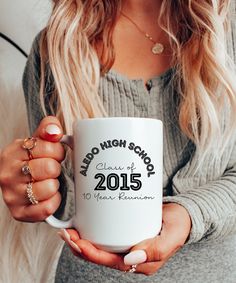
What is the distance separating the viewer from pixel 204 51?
67 cm

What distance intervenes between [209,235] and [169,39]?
0.31 metres

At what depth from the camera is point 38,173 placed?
49 cm

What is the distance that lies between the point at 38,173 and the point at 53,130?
5cm

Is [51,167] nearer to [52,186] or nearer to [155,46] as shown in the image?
[52,186]

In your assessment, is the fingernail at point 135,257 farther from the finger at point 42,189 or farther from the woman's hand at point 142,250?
the finger at point 42,189

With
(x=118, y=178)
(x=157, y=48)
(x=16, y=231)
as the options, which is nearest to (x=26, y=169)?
(x=118, y=178)

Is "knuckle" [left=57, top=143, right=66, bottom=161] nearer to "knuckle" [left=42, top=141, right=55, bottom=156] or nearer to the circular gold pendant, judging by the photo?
"knuckle" [left=42, top=141, right=55, bottom=156]

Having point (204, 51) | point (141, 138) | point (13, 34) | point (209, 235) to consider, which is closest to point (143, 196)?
point (141, 138)

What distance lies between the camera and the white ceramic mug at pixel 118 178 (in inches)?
17.3

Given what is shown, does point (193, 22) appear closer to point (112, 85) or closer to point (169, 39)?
point (169, 39)

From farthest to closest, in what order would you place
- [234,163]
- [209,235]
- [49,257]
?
1. [49,257]
2. [234,163]
3. [209,235]

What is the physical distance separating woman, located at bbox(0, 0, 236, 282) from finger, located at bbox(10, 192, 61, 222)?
0.07 meters

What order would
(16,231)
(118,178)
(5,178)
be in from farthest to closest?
(16,231)
(5,178)
(118,178)

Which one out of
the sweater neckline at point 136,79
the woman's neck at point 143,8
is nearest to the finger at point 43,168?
the sweater neckline at point 136,79
